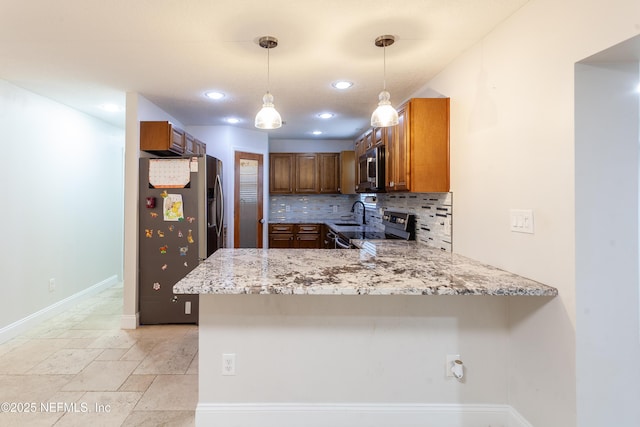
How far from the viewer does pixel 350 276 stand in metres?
1.69

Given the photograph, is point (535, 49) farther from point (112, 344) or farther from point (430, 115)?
point (112, 344)

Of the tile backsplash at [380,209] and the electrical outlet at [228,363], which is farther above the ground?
the tile backsplash at [380,209]

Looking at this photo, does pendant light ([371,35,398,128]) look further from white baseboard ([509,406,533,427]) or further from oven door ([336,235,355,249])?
white baseboard ([509,406,533,427])

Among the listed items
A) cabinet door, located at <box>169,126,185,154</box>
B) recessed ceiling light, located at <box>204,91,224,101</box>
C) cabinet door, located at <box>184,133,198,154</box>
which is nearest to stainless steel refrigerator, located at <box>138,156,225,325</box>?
cabinet door, located at <box>169,126,185,154</box>

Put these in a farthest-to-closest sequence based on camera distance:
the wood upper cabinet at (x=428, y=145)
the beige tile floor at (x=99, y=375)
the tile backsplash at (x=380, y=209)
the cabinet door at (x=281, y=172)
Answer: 1. the cabinet door at (x=281, y=172)
2. the tile backsplash at (x=380, y=209)
3. the wood upper cabinet at (x=428, y=145)
4. the beige tile floor at (x=99, y=375)

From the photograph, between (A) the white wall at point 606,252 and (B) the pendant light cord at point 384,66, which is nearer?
(A) the white wall at point 606,252

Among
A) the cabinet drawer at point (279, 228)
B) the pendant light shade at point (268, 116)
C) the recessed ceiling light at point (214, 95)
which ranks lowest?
the cabinet drawer at point (279, 228)

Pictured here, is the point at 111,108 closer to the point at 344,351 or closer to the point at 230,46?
the point at 230,46

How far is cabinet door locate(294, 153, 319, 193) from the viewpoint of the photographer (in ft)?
18.6

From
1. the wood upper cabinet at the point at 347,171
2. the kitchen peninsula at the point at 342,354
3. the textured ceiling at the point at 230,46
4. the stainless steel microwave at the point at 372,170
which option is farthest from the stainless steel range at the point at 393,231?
the wood upper cabinet at the point at 347,171

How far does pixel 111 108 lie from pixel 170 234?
5.80 feet

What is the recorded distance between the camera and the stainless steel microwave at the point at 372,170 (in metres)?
3.21

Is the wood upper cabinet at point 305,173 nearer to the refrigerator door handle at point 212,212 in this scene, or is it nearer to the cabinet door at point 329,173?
the cabinet door at point 329,173

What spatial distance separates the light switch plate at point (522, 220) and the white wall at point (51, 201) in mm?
4094
